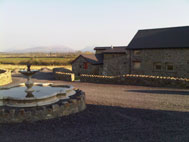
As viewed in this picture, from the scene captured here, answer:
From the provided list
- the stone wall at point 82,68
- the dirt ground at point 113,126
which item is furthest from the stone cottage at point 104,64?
the dirt ground at point 113,126

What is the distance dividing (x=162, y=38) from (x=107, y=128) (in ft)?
65.3

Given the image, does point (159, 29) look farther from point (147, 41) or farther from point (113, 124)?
point (113, 124)

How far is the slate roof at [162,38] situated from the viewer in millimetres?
20656

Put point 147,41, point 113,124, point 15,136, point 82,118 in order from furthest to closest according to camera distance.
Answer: point 147,41
point 82,118
point 113,124
point 15,136

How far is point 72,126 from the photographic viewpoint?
6973mm

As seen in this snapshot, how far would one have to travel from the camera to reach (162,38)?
2277 cm

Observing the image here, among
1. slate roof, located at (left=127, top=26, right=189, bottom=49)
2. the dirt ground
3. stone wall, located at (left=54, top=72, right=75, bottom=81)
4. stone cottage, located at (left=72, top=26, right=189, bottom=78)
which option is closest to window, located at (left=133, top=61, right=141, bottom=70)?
stone cottage, located at (left=72, top=26, right=189, bottom=78)

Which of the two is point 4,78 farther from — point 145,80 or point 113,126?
point 113,126

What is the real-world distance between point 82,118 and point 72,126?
953 millimetres

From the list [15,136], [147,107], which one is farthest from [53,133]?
[147,107]

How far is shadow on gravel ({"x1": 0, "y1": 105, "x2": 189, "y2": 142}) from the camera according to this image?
5.86m

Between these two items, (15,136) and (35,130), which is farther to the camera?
(35,130)

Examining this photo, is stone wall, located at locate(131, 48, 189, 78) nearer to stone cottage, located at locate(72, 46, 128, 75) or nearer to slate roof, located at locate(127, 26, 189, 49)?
slate roof, located at locate(127, 26, 189, 49)

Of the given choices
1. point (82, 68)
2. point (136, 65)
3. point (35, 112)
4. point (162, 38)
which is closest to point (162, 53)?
point (162, 38)
